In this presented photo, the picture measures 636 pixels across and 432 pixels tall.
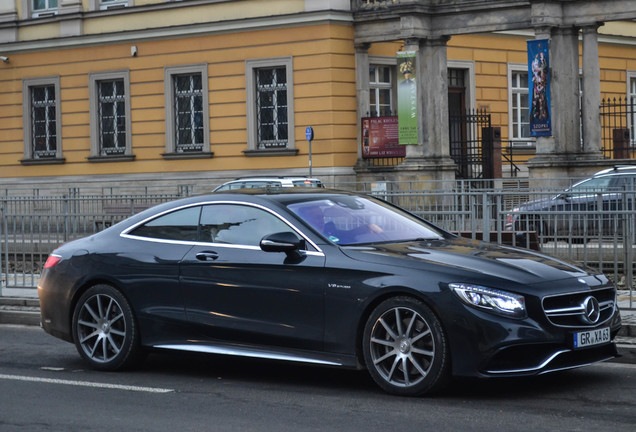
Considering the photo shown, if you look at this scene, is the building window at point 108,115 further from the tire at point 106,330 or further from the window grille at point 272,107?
the tire at point 106,330

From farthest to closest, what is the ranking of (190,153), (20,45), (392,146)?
(20,45) → (190,153) → (392,146)

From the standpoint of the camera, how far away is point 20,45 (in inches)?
1540

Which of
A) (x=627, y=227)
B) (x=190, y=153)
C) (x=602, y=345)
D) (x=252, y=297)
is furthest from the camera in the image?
(x=190, y=153)

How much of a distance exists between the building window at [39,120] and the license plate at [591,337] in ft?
105

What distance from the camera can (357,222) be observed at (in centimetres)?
946

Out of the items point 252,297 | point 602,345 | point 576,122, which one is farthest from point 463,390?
point 576,122

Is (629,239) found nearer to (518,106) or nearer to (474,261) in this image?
(474,261)

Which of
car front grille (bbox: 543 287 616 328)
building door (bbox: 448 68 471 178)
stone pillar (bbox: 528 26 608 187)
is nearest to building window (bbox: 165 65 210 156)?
building door (bbox: 448 68 471 178)

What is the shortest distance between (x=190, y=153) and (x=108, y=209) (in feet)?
63.9

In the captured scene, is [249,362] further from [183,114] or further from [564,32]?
[183,114]

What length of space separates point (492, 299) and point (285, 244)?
165 cm

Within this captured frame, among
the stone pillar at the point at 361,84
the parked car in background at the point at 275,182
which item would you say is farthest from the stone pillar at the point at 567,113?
the parked car in background at the point at 275,182

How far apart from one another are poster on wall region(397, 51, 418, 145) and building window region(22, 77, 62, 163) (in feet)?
40.2

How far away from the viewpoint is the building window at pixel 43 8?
39.0m
